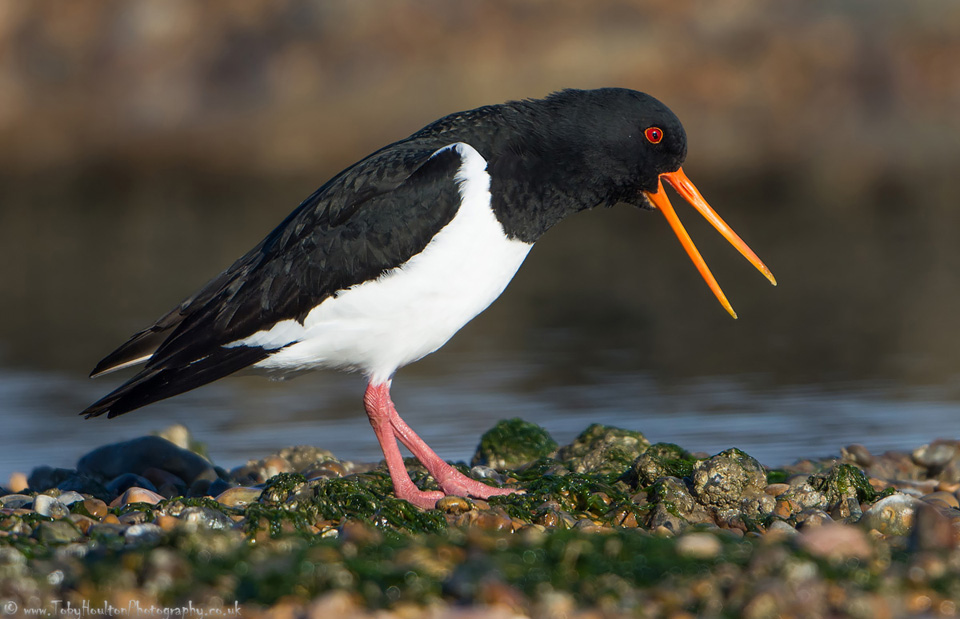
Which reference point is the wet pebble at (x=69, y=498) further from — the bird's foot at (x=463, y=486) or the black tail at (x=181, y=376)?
the bird's foot at (x=463, y=486)

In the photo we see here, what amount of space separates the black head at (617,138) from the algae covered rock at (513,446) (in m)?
1.56

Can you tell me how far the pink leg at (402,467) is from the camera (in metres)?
5.44

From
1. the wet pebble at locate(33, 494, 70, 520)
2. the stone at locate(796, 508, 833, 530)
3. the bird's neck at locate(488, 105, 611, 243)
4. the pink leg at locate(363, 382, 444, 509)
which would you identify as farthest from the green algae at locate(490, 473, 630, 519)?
the wet pebble at locate(33, 494, 70, 520)

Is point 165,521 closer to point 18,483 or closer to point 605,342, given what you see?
point 18,483

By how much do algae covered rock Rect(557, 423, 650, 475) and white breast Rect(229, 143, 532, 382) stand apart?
45.0 inches

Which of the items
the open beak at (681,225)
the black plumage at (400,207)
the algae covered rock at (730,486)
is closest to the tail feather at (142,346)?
the black plumage at (400,207)

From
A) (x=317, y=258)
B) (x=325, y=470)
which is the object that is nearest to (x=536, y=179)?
(x=317, y=258)

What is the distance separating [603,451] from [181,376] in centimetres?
216

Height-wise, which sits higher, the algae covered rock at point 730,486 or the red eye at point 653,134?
the red eye at point 653,134

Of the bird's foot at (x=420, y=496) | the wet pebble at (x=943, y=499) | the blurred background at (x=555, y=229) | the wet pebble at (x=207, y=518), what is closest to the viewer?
the wet pebble at (x=207, y=518)

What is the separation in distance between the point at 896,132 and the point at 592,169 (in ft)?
49.5

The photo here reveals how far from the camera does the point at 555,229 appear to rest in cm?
1645

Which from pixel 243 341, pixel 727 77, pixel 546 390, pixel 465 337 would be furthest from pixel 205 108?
pixel 243 341

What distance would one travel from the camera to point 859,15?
64.1 ft
